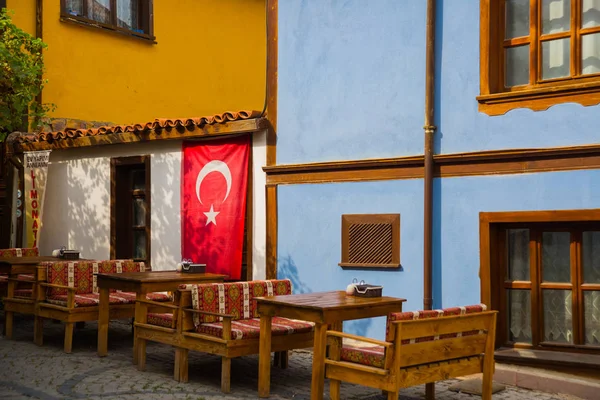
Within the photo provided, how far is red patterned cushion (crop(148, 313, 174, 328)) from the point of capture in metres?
8.59

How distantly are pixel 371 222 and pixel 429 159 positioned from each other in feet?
3.69

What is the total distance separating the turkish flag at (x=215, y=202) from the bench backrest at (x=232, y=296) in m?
2.22

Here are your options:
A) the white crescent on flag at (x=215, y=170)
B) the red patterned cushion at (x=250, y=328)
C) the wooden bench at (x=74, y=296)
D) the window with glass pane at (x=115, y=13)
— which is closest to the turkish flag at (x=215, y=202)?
the white crescent on flag at (x=215, y=170)

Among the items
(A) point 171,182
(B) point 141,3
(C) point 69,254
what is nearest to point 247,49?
→ (B) point 141,3

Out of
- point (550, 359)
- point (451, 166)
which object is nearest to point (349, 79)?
point (451, 166)

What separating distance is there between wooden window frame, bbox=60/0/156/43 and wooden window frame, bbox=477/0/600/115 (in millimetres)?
9047

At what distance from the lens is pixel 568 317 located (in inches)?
333

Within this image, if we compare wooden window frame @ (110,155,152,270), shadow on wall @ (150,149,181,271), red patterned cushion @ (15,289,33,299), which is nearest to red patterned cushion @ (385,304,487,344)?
shadow on wall @ (150,149,181,271)

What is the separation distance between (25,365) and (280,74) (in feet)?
15.5

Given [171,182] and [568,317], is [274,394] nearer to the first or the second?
[568,317]

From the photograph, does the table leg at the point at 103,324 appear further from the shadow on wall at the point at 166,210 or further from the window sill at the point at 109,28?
the window sill at the point at 109,28

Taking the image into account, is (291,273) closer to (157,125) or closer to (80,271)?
(80,271)

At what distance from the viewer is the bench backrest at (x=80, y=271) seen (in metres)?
10.5

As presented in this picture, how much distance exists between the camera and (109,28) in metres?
16.0
